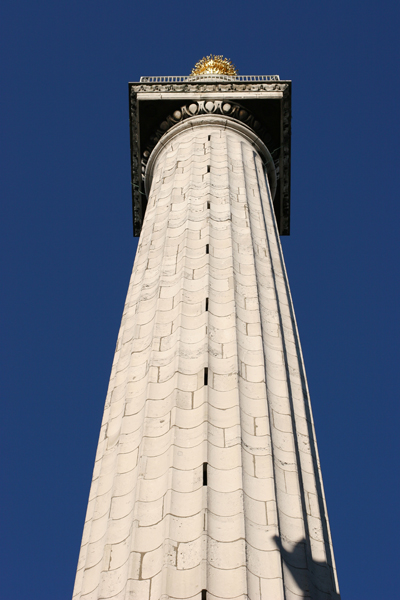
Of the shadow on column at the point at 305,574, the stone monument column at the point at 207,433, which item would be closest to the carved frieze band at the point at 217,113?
the stone monument column at the point at 207,433

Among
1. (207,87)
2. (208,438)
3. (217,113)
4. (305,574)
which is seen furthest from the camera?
(207,87)

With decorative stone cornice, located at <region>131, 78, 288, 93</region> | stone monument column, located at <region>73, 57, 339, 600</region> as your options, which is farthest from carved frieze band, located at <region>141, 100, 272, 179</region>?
stone monument column, located at <region>73, 57, 339, 600</region>

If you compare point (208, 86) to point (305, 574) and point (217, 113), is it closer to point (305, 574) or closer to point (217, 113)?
point (217, 113)

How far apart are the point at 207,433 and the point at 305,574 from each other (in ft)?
10.2

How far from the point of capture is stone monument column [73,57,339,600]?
1176 cm

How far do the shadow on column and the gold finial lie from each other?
28093 mm

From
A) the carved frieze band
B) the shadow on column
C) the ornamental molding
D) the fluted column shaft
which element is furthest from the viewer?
the ornamental molding

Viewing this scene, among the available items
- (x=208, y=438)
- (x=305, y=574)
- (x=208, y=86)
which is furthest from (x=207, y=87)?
(x=305, y=574)

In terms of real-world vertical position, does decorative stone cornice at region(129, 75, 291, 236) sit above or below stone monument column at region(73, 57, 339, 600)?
above

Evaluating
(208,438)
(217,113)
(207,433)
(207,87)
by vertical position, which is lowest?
(208,438)

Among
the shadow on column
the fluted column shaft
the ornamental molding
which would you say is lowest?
the shadow on column

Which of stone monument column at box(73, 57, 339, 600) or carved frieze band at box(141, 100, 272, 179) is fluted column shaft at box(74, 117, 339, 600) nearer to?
stone monument column at box(73, 57, 339, 600)

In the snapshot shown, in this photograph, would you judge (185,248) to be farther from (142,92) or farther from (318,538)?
(142,92)

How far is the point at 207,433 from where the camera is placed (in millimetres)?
14016
